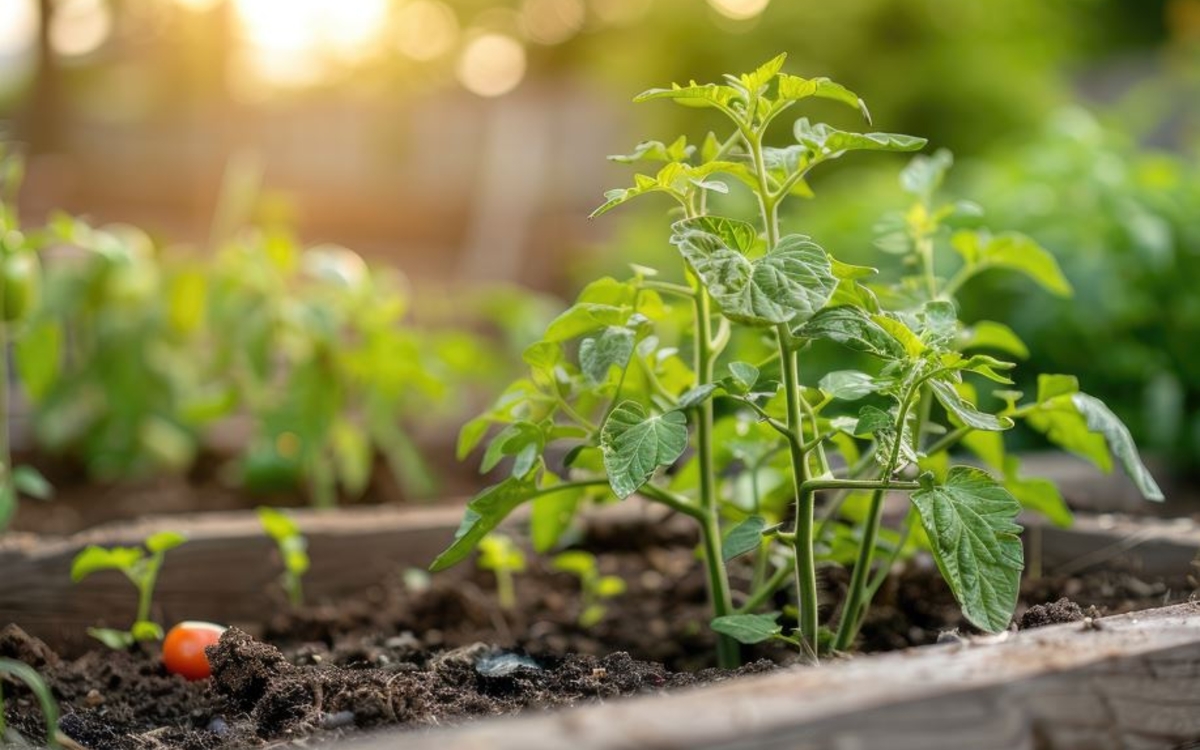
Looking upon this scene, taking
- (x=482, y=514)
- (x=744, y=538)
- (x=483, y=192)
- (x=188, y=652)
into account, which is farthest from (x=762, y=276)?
(x=483, y=192)

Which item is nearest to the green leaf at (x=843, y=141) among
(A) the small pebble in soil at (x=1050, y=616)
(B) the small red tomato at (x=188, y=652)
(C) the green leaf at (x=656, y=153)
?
(C) the green leaf at (x=656, y=153)

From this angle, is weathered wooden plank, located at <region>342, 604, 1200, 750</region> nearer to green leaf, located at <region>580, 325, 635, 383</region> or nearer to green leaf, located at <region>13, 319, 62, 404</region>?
green leaf, located at <region>580, 325, 635, 383</region>

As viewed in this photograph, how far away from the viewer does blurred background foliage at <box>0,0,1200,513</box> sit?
9.05 feet

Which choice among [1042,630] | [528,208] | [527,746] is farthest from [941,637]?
[528,208]

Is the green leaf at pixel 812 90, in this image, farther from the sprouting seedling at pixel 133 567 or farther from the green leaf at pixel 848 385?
the sprouting seedling at pixel 133 567

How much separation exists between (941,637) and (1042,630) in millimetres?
85

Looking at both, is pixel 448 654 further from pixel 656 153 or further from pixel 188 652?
pixel 656 153

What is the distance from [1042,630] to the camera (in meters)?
1.03

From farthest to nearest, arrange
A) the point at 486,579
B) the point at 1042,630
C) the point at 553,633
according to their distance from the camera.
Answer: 1. the point at 486,579
2. the point at 553,633
3. the point at 1042,630

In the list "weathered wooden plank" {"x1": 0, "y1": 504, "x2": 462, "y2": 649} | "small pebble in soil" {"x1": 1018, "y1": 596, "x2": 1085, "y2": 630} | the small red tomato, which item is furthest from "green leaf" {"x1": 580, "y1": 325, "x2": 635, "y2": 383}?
"weathered wooden plank" {"x1": 0, "y1": 504, "x2": 462, "y2": 649}

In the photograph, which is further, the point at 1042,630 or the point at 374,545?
the point at 374,545

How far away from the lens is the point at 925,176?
4.93 ft

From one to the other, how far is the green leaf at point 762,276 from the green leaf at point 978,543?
203 mm

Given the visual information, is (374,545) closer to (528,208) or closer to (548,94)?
(528,208)
